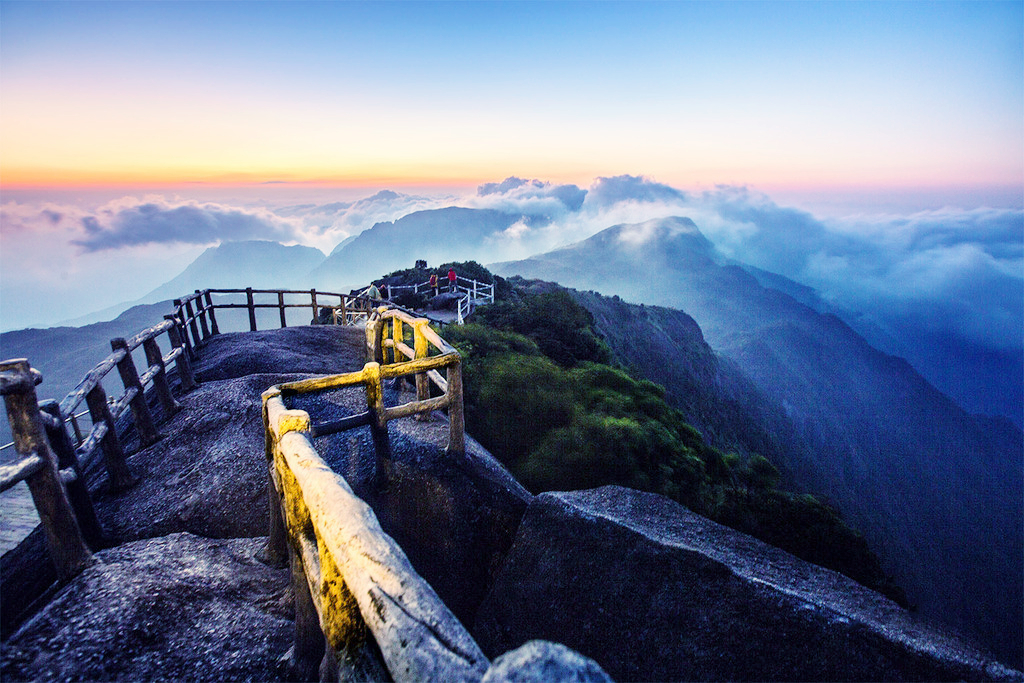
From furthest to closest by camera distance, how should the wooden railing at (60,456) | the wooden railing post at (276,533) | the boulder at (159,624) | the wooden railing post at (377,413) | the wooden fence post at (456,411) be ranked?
the wooden fence post at (456,411) < the wooden railing post at (377,413) < the wooden railing post at (276,533) < the wooden railing at (60,456) < the boulder at (159,624)

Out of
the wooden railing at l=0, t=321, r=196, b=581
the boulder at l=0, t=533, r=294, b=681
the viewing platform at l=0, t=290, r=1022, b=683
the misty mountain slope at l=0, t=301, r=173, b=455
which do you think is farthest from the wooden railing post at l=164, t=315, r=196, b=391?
the misty mountain slope at l=0, t=301, r=173, b=455

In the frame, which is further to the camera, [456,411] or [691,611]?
[456,411]

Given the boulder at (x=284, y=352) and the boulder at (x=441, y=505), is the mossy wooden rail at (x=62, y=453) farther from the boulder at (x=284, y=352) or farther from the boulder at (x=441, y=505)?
the boulder at (x=284, y=352)

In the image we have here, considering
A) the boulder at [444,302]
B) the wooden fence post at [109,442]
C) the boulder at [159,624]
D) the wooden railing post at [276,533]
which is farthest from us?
the boulder at [444,302]

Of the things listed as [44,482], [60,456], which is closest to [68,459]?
[60,456]

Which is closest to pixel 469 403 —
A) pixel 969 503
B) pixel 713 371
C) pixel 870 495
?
pixel 713 371

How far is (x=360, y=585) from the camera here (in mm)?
1622

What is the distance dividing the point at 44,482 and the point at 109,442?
→ 1643 millimetres

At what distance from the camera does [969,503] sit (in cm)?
9006

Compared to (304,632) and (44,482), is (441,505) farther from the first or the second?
(44,482)

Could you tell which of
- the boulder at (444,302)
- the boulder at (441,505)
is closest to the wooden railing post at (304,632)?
the boulder at (441,505)

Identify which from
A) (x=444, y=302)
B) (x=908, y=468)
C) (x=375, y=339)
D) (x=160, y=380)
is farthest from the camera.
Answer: (x=908, y=468)

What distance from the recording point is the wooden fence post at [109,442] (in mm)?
4902

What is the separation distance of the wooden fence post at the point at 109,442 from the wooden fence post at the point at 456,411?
3712mm
